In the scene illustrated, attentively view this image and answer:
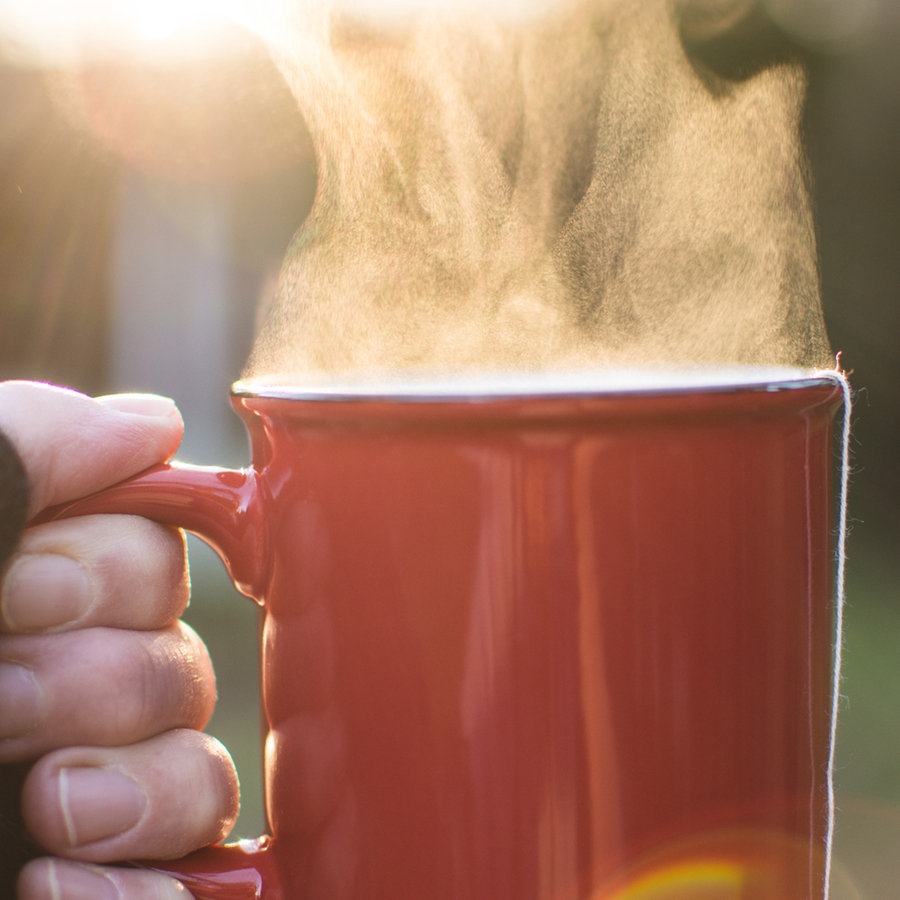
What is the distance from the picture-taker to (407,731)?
Result: 0.43 m

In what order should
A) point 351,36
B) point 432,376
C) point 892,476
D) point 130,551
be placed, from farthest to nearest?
point 892,476, point 351,36, point 432,376, point 130,551

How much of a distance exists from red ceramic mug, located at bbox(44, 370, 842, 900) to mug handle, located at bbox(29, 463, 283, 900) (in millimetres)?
55

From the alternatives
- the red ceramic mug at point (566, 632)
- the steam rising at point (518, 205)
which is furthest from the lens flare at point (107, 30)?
the red ceramic mug at point (566, 632)

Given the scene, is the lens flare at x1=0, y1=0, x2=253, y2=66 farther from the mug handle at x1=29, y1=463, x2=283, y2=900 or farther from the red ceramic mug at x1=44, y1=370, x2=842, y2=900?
the red ceramic mug at x1=44, y1=370, x2=842, y2=900

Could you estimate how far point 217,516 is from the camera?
1.64 feet

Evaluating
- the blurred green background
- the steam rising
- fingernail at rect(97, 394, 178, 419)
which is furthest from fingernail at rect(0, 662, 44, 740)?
the blurred green background

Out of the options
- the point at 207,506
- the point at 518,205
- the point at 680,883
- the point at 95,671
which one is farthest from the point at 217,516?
the point at 518,205

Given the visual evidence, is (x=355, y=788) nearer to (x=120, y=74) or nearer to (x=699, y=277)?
(x=699, y=277)

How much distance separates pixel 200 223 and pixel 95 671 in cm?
420

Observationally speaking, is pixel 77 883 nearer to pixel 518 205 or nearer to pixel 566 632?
pixel 566 632

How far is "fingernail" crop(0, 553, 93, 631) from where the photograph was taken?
1.63 feet

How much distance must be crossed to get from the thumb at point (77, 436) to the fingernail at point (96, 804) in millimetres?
146

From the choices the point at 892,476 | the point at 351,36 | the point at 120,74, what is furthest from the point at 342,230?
the point at 892,476

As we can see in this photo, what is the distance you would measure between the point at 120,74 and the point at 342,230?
3.30 m
